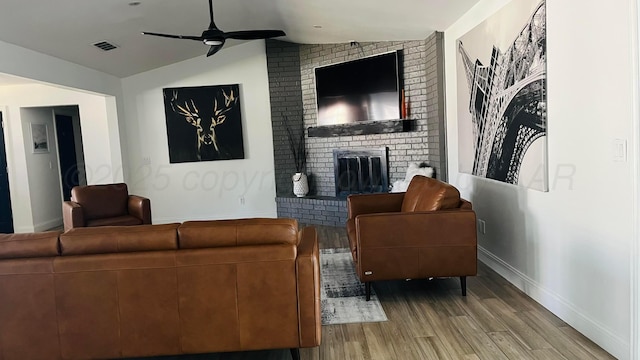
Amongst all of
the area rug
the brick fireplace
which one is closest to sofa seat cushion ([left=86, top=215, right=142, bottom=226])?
the area rug

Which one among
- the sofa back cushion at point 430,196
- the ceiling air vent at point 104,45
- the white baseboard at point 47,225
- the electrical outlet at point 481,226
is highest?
the ceiling air vent at point 104,45

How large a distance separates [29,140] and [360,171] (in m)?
5.14

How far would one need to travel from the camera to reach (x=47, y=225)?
7.17 metres

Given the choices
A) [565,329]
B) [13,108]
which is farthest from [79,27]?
[565,329]

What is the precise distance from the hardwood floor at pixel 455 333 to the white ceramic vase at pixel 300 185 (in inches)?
136

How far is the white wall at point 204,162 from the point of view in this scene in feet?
22.9

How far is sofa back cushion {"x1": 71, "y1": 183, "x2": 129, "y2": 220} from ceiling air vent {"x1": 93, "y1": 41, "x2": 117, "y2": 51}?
1.68m

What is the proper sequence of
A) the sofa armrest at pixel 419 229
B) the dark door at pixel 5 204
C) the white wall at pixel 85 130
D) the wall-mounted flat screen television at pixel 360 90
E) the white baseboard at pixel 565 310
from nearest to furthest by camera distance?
1. the white baseboard at pixel 565 310
2. the sofa armrest at pixel 419 229
3. the wall-mounted flat screen television at pixel 360 90
4. the white wall at pixel 85 130
5. the dark door at pixel 5 204

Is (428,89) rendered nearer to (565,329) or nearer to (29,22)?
(565,329)

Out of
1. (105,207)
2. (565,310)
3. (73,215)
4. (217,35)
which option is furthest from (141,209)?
(565,310)

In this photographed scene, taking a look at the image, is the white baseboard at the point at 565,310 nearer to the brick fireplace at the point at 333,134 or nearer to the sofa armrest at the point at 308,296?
the sofa armrest at the point at 308,296

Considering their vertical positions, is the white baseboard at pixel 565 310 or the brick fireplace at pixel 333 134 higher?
the brick fireplace at pixel 333 134

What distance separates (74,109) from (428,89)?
6519 millimetres

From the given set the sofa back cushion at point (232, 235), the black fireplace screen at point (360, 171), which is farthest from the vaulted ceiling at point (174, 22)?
the sofa back cushion at point (232, 235)
